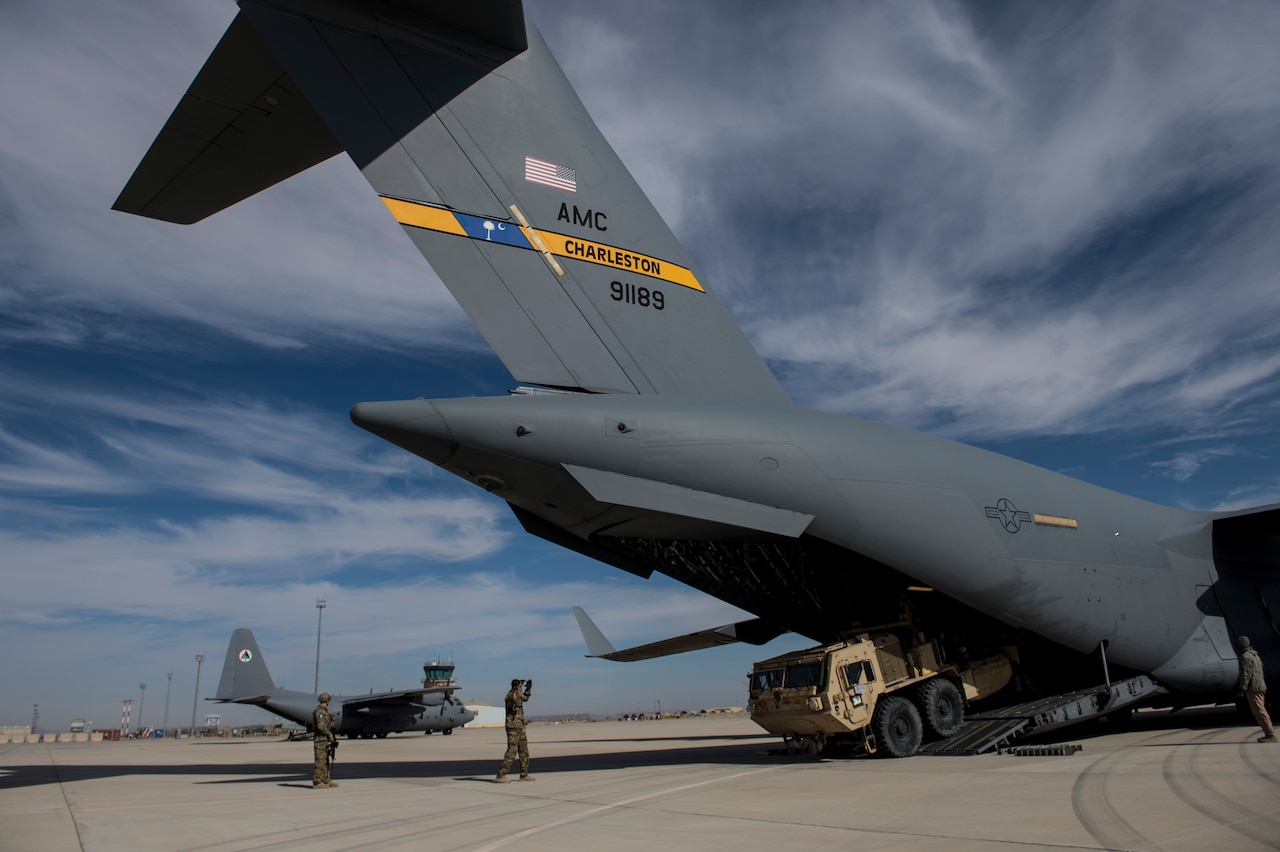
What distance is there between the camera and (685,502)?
725cm

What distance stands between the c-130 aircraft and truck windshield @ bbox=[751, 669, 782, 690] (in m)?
0.91

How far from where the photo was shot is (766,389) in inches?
341

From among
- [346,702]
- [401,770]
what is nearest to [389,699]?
[346,702]

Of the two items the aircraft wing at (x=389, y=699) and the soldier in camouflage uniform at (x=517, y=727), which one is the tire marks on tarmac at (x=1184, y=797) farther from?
the aircraft wing at (x=389, y=699)

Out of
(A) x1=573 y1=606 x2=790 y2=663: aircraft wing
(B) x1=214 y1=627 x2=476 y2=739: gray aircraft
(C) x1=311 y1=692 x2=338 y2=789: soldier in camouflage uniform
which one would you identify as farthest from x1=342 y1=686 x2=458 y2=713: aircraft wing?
(C) x1=311 y1=692 x2=338 y2=789: soldier in camouflage uniform

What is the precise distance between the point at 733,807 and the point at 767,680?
379 cm

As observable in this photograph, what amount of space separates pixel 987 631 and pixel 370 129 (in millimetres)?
8878

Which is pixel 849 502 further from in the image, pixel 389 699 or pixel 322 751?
pixel 389 699

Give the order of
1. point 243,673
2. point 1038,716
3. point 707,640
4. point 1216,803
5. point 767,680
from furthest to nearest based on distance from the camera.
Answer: point 243,673 < point 707,640 < point 767,680 < point 1038,716 < point 1216,803

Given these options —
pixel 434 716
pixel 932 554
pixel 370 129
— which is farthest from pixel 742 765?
pixel 434 716

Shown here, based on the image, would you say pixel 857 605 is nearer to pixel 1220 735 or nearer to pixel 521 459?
pixel 1220 735

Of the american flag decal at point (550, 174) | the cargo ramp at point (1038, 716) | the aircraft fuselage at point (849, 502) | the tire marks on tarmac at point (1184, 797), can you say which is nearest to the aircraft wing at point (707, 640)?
the aircraft fuselage at point (849, 502)

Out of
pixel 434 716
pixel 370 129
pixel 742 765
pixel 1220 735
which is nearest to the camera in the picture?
pixel 370 129

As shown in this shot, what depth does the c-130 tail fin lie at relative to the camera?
20.5 feet
